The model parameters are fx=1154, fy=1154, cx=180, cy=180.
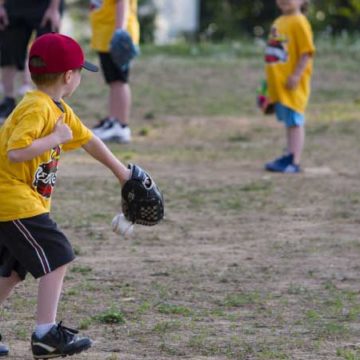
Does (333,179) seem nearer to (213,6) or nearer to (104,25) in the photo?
(104,25)

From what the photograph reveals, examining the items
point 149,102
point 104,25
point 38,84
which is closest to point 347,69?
point 149,102

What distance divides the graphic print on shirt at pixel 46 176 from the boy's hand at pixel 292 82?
4972 mm

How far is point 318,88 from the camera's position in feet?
48.2

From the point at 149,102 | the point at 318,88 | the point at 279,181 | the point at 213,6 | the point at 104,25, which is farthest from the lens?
the point at 213,6

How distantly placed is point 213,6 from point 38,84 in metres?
21.0

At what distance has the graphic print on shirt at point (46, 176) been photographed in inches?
182

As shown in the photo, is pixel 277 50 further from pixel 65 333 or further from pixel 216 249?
pixel 65 333

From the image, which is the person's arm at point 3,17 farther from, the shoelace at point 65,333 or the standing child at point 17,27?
the shoelace at point 65,333

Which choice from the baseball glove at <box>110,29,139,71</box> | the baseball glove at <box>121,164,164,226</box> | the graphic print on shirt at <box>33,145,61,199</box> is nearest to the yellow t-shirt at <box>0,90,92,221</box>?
the graphic print on shirt at <box>33,145,61,199</box>

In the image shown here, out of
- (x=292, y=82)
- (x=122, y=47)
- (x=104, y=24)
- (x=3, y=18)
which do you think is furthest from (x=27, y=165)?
(x=3, y=18)

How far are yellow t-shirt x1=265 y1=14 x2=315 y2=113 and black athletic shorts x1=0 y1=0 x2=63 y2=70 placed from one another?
2814mm

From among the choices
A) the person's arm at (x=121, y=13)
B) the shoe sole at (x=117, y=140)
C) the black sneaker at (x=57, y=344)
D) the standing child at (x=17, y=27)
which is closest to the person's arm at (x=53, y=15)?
the standing child at (x=17, y=27)

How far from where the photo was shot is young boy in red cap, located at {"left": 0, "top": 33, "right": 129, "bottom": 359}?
14.9 ft

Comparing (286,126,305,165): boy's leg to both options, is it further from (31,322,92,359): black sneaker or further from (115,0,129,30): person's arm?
(31,322,92,359): black sneaker
